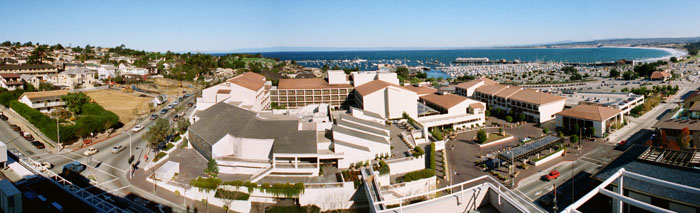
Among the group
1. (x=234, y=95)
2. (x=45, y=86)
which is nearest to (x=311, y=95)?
(x=234, y=95)

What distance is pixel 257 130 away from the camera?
22531mm

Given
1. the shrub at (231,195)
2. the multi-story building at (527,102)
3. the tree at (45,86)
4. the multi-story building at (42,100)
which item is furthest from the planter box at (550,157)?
the tree at (45,86)

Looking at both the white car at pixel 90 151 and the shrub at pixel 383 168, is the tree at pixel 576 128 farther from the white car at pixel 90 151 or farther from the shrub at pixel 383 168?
the white car at pixel 90 151

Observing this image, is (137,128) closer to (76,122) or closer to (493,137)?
(76,122)

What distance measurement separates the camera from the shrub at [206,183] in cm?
1897

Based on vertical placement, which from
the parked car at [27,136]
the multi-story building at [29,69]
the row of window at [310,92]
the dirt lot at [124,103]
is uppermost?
the multi-story building at [29,69]

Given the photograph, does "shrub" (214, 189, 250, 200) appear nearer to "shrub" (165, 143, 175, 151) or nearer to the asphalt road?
the asphalt road

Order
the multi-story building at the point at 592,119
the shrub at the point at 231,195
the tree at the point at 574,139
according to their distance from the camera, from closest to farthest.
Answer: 1. the shrub at the point at 231,195
2. the tree at the point at 574,139
3. the multi-story building at the point at 592,119

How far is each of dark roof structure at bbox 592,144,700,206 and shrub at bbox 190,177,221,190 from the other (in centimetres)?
1886

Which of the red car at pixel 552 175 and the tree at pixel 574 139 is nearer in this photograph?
the red car at pixel 552 175

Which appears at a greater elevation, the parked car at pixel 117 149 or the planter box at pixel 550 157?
the parked car at pixel 117 149

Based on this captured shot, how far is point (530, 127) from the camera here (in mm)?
34438

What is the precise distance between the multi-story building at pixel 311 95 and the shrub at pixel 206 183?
19.8m

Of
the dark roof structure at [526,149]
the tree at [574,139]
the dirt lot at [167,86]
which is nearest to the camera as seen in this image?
the dark roof structure at [526,149]
